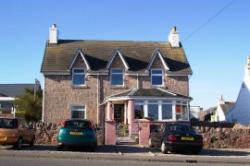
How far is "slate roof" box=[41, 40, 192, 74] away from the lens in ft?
141

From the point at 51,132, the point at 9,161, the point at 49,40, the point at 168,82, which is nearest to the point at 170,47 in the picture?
the point at 168,82

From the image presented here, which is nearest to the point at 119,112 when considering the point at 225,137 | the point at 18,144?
the point at 225,137

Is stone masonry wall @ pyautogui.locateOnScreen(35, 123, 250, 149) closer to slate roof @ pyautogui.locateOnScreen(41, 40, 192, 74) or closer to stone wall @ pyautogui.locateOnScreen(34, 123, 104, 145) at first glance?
stone wall @ pyautogui.locateOnScreen(34, 123, 104, 145)

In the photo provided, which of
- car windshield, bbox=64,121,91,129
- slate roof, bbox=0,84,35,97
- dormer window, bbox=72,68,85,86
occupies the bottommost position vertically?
car windshield, bbox=64,121,91,129

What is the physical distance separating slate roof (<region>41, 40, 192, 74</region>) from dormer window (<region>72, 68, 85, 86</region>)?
Answer: 702 mm

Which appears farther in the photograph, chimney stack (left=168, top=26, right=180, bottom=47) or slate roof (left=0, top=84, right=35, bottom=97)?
slate roof (left=0, top=84, right=35, bottom=97)

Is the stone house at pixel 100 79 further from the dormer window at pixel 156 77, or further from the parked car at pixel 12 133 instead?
the parked car at pixel 12 133

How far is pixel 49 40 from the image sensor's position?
4550cm

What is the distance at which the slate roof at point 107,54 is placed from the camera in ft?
141

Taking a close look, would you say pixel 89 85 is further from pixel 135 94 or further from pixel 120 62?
pixel 135 94

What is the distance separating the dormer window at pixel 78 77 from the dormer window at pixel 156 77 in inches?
245

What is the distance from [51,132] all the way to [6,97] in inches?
2232

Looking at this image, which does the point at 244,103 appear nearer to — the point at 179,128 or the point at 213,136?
the point at 213,136

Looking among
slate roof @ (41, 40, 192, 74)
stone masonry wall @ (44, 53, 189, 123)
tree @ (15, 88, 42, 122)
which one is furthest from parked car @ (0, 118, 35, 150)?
tree @ (15, 88, 42, 122)
